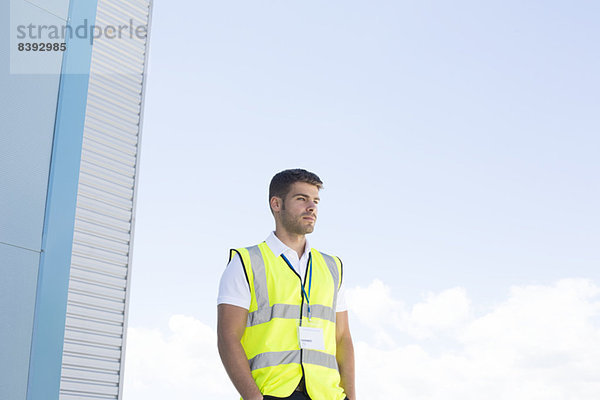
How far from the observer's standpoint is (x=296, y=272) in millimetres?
2973

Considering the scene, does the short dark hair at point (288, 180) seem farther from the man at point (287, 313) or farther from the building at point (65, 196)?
the building at point (65, 196)

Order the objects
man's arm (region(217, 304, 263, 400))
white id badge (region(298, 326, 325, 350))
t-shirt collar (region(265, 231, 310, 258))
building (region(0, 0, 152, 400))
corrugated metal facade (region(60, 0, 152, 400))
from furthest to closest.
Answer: corrugated metal facade (region(60, 0, 152, 400)) → building (region(0, 0, 152, 400)) → t-shirt collar (region(265, 231, 310, 258)) → white id badge (region(298, 326, 325, 350)) → man's arm (region(217, 304, 263, 400))

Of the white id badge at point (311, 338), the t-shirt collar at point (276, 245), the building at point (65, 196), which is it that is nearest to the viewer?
the white id badge at point (311, 338)

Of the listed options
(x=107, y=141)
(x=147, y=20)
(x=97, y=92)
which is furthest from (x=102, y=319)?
(x=147, y=20)

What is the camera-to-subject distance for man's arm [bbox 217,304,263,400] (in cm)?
266

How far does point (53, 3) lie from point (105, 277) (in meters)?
1.81

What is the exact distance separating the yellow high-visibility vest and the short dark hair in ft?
0.91

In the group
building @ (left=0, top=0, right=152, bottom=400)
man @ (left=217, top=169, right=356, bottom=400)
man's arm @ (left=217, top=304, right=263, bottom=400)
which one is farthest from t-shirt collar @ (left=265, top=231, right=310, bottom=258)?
building @ (left=0, top=0, right=152, bottom=400)

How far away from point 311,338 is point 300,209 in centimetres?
60

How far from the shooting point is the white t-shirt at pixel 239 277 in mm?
2814

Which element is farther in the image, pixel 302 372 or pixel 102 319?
pixel 102 319

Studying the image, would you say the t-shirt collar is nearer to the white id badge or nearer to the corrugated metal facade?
the white id badge

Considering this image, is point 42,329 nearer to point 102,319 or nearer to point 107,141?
point 102,319

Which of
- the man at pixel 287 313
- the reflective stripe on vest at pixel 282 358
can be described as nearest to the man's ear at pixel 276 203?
the man at pixel 287 313
